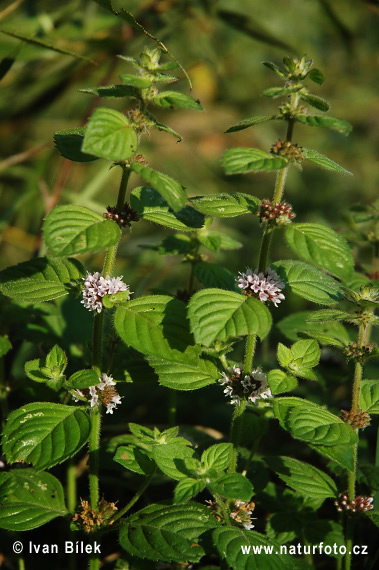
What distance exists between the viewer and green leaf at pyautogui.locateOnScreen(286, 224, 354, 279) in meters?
1.12

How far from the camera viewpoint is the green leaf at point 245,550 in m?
1.12

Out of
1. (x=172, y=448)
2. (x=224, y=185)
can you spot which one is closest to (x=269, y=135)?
(x=224, y=185)

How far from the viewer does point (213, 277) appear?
5.17 ft

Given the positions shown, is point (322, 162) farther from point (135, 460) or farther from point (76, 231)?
point (135, 460)

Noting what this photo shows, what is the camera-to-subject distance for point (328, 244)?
117 centimetres

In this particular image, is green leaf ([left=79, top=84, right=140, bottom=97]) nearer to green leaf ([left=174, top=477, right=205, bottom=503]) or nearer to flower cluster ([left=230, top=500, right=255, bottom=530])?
green leaf ([left=174, top=477, right=205, bottom=503])

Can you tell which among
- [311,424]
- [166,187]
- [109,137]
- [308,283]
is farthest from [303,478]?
[109,137]

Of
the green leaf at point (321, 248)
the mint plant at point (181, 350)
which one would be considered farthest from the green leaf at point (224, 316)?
the green leaf at point (321, 248)

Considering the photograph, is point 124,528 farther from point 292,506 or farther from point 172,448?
point 292,506

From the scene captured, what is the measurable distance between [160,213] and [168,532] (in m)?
0.71

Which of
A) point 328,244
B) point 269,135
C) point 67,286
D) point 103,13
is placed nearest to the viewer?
point 328,244

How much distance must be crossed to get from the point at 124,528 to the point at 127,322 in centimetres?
47

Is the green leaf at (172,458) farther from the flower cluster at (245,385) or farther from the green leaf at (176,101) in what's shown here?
the green leaf at (176,101)

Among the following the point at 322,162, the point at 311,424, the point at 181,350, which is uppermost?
the point at 322,162
